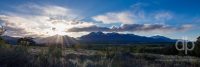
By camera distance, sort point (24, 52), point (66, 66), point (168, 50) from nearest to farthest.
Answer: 1. point (66, 66)
2. point (24, 52)
3. point (168, 50)

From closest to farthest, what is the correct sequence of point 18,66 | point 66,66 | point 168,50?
point 18,66 → point 66,66 → point 168,50

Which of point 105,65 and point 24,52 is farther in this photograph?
point 24,52

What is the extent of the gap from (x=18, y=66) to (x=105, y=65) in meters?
3.06

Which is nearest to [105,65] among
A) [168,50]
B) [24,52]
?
[24,52]

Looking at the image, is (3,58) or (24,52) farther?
(24,52)

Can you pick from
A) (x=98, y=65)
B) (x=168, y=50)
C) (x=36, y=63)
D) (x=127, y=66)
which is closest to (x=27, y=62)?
(x=36, y=63)

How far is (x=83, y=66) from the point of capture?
12.6 meters

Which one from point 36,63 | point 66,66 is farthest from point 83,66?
point 36,63

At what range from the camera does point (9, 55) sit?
12.8 metres

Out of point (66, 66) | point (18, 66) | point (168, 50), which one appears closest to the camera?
point (18, 66)

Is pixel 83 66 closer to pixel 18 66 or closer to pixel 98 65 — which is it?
pixel 98 65

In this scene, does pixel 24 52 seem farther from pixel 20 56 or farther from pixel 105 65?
pixel 105 65

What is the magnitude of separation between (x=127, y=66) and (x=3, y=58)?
15.4 feet

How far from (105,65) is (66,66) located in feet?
4.58
